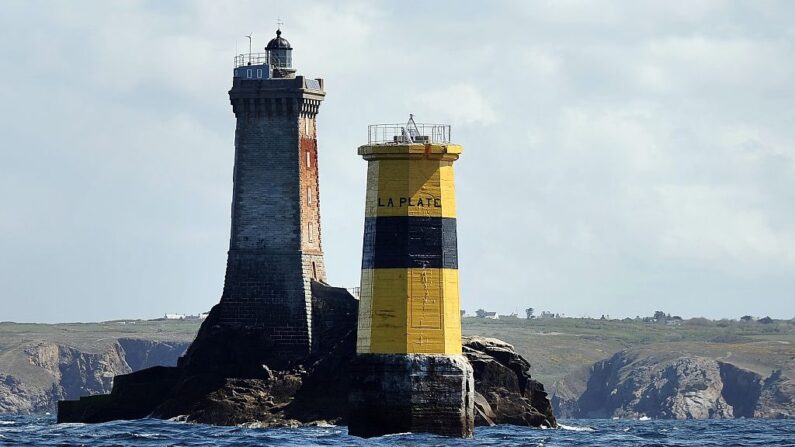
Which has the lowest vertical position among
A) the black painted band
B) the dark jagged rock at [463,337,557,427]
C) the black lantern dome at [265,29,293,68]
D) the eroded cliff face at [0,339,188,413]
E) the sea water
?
the sea water

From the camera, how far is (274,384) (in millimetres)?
82125

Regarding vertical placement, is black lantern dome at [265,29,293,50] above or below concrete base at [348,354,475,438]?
above

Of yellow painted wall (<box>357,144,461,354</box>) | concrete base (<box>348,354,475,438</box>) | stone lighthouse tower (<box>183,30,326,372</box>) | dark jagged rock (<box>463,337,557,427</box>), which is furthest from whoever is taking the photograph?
stone lighthouse tower (<box>183,30,326,372</box>)

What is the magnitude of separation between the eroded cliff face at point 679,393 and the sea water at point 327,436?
172 ft

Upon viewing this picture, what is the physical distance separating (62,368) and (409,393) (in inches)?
3969

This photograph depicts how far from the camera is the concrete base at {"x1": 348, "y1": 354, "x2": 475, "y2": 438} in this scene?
57000mm

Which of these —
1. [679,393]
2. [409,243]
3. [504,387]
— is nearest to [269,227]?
[504,387]

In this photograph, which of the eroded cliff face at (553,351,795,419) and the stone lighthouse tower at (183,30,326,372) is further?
the eroded cliff face at (553,351,795,419)

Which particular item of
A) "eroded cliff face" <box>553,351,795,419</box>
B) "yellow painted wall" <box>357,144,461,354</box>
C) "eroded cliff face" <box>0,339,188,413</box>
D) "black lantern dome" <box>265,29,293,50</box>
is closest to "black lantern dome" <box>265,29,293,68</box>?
"black lantern dome" <box>265,29,293,50</box>

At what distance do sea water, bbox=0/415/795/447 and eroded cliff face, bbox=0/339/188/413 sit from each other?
66.7 metres

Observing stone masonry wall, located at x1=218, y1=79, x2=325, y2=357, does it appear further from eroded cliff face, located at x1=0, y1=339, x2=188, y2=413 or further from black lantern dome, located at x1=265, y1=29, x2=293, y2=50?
eroded cliff face, located at x1=0, y1=339, x2=188, y2=413

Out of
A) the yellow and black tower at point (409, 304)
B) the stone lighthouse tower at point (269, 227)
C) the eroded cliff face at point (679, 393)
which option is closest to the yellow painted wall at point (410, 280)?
the yellow and black tower at point (409, 304)

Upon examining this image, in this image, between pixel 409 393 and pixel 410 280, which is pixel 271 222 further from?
pixel 409 393

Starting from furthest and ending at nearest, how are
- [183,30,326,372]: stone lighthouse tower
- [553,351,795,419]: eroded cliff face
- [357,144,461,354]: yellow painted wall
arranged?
[553,351,795,419]: eroded cliff face
[183,30,326,372]: stone lighthouse tower
[357,144,461,354]: yellow painted wall
